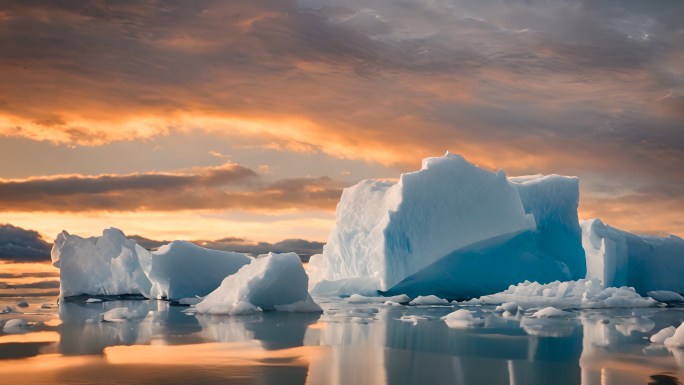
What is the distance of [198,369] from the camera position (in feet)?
25.9

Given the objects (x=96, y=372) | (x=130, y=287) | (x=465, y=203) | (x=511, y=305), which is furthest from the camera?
(x=130, y=287)

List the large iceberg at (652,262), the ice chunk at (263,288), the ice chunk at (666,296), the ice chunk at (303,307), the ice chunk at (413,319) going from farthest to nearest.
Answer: the large iceberg at (652,262) < the ice chunk at (666,296) < the ice chunk at (303,307) < the ice chunk at (263,288) < the ice chunk at (413,319)

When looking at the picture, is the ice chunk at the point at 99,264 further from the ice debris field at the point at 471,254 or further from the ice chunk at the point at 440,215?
the ice chunk at the point at 440,215

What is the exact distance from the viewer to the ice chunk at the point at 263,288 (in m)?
17.2

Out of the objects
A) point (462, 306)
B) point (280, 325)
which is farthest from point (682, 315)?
point (280, 325)

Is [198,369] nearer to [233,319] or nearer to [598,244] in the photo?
[233,319]

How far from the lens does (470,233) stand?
79.5 ft

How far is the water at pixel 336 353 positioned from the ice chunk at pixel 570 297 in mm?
5954

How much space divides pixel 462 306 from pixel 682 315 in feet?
20.0

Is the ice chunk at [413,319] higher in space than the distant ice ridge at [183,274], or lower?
lower

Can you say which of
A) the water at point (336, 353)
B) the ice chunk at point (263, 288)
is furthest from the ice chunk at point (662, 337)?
the ice chunk at point (263, 288)

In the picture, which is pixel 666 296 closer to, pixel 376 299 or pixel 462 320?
pixel 376 299

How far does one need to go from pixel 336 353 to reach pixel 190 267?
1713cm

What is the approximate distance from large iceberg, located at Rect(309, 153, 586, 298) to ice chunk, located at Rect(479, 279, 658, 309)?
204 centimetres
